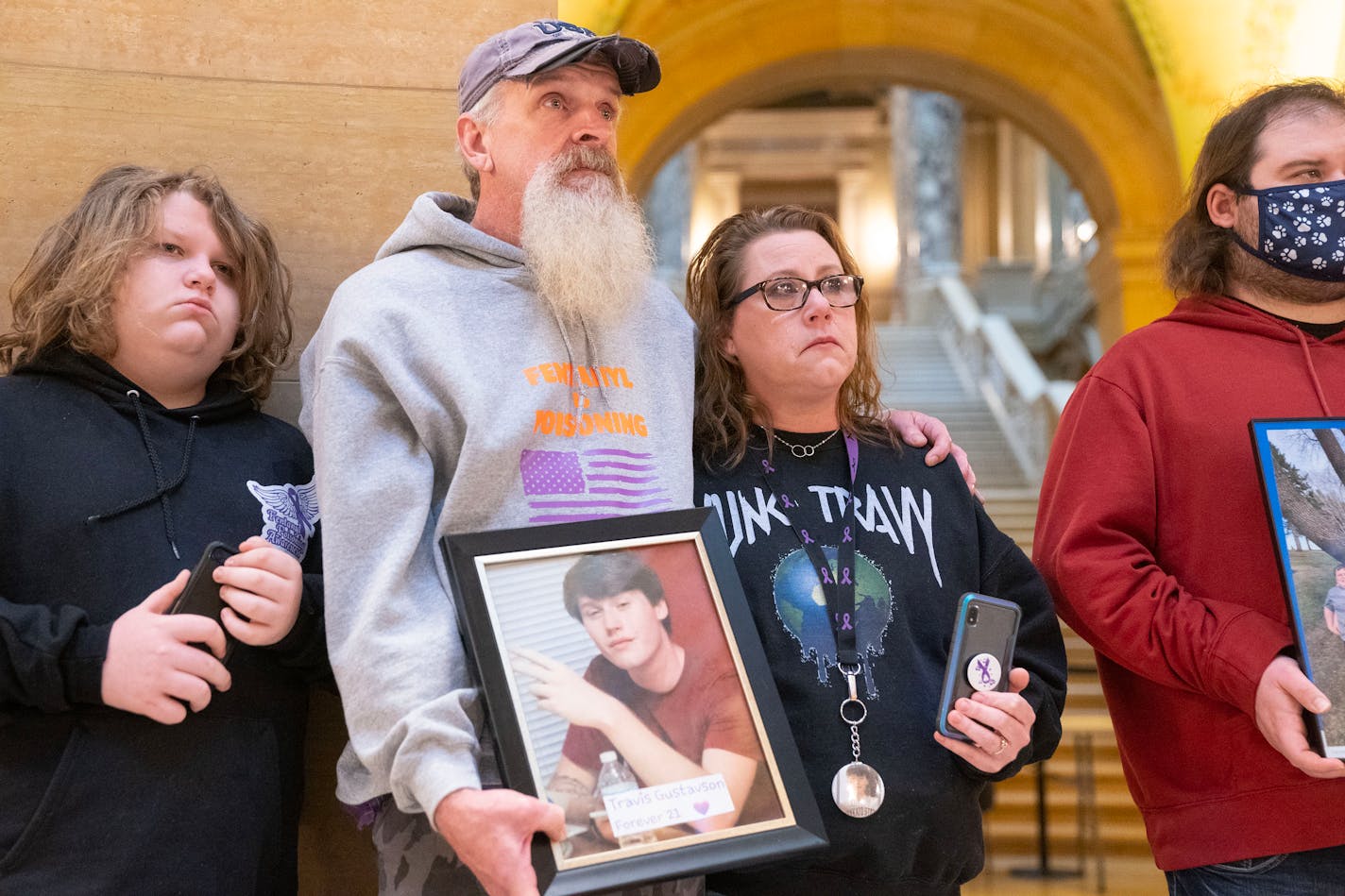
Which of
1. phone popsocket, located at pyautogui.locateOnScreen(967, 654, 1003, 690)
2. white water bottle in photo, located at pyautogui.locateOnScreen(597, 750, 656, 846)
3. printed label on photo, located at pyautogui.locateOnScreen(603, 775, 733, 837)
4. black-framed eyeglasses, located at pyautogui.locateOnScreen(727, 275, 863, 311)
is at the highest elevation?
black-framed eyeglasses, located at pyautogui.locateOnScreen(727, 275, 863, 311)

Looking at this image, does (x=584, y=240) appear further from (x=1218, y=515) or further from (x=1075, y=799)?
(x=1075, y=799)

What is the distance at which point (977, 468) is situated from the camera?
13.4 metres

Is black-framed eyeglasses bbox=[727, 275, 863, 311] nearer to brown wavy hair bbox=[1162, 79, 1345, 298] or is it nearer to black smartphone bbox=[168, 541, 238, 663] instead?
brown wavy hair bbox=[1162, 79, 1345, 298]

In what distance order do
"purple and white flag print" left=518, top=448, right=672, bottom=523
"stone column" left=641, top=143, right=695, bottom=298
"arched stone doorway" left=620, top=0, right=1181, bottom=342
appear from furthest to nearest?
"stone column" left=641, top=143, right=695, bottom=298, "arched stone doorway" left=620, top=0, right=1181, bottom=342, "purple and white flag print" left=518, top=448, right=672, bottom=523

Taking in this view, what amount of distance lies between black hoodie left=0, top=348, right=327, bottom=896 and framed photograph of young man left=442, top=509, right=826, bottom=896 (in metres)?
0.53

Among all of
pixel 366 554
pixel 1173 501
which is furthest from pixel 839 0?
pixel 366 554

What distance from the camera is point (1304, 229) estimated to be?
8.56 feet

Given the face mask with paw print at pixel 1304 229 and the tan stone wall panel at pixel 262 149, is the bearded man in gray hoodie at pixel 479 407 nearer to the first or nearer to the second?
the tan stone wall panel at pixel 262 149

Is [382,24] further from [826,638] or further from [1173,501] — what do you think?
[1173,501]

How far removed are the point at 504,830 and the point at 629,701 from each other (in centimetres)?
28

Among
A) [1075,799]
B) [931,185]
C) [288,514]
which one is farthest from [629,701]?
[931,185]

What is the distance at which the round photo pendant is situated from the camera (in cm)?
223

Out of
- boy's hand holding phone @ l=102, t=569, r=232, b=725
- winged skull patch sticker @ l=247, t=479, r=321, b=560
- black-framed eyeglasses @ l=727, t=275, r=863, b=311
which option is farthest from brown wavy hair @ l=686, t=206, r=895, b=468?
boy's hand holding phone @ l=102, t=569, r=232, b=725

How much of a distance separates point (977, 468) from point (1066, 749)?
5679mm
